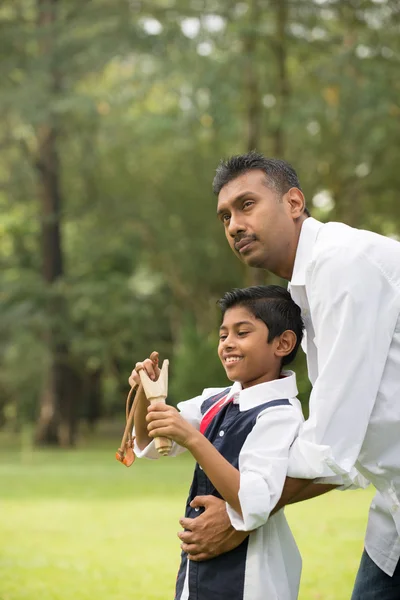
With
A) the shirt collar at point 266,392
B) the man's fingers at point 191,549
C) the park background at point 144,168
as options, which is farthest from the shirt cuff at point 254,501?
the park background at point 144,168

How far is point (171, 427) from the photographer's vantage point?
274cm

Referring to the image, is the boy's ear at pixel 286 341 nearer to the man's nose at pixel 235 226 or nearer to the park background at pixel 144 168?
the man's nose at pixel 235 226

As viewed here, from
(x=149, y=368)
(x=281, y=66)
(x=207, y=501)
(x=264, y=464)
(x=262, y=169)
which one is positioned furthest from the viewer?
(x=281, y=66)

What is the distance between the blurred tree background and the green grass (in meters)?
7.10

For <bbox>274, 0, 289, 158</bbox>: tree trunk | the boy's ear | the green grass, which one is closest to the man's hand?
the boy's ear

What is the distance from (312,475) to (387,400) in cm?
29

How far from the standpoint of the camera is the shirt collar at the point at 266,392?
2.96 m

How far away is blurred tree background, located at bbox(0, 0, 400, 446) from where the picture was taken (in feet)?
74.9

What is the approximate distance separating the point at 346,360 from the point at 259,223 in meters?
0.58

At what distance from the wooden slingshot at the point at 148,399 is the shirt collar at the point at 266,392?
0.25m

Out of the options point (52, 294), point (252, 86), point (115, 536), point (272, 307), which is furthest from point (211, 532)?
point (52, 294)

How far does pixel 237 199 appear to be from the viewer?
3.03m

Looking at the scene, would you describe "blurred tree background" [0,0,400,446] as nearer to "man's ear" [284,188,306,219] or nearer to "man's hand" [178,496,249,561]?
"man's ear" [284,188,306,219]

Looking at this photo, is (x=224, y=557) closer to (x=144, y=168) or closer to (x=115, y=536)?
(x=115, y=536)
